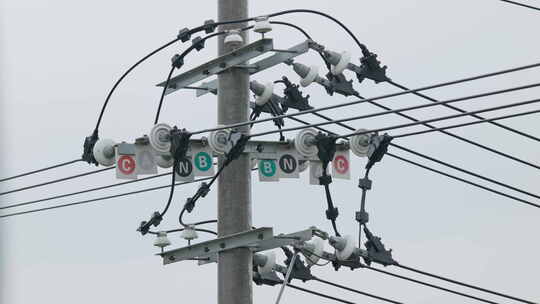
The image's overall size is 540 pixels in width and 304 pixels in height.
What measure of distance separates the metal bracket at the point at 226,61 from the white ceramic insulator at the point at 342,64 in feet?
3.85

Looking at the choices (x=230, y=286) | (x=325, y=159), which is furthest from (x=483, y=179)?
(x=230, y=286)

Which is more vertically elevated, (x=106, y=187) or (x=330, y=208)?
(x=106, y=187)

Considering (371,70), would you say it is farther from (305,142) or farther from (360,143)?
(305,142)

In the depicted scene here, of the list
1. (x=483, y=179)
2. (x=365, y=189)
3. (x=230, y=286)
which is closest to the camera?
(x=230, y=286)

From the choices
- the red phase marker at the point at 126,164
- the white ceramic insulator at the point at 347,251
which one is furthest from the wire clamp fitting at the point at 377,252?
the red phase marker at the point at 126,164

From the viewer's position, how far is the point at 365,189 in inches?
498

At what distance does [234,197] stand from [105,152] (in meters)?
1.53

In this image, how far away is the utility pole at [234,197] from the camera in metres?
11.9

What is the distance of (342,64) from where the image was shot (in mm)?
12906

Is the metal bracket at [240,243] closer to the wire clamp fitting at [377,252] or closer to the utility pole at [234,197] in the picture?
the utility pole at [234,197]

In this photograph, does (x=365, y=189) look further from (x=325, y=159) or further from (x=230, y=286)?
(x=230, y=286)

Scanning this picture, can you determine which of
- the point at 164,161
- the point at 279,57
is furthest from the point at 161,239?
the point at 279,57

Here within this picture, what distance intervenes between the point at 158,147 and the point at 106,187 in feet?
13.4

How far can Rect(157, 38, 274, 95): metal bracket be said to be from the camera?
1199 cm
